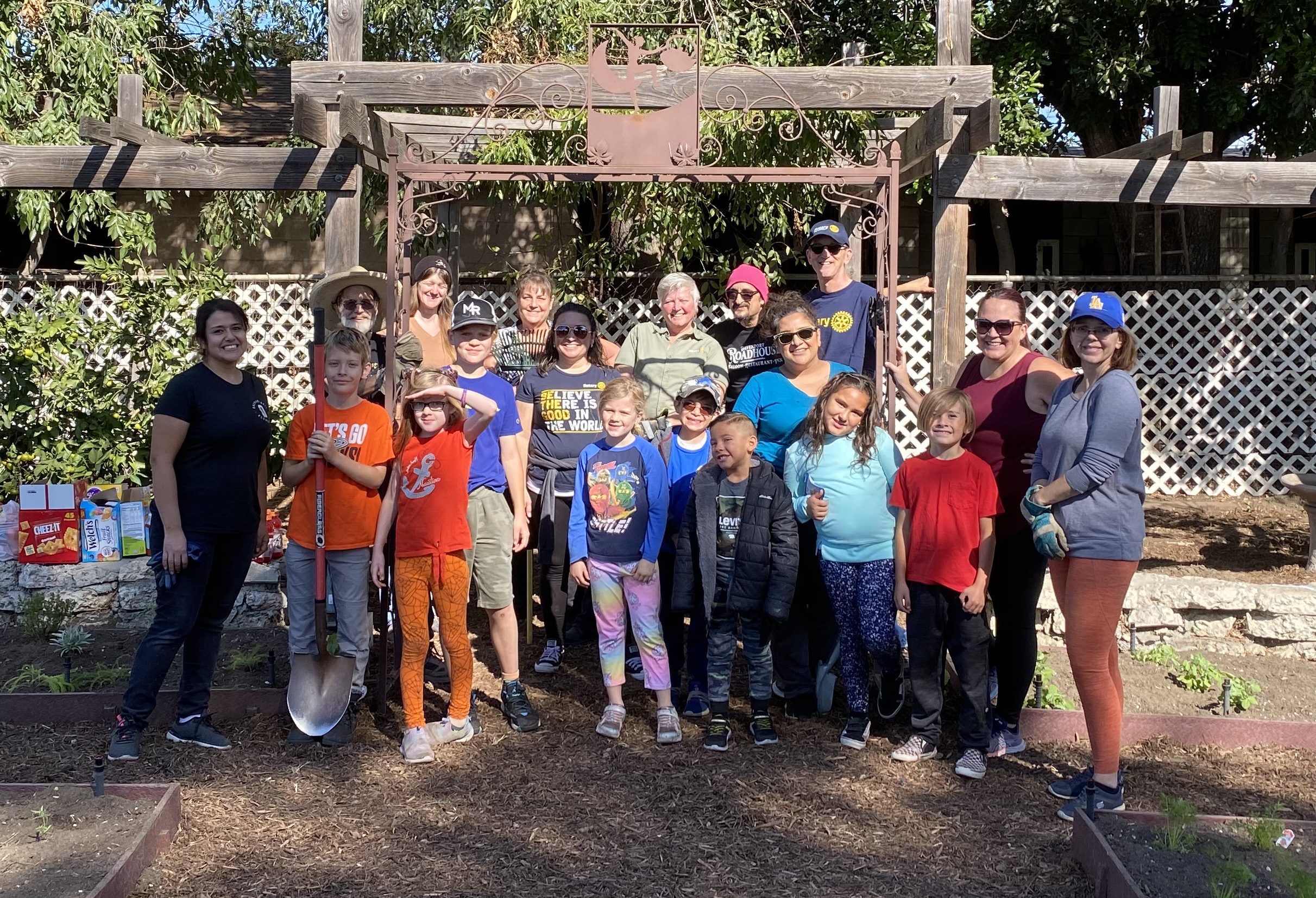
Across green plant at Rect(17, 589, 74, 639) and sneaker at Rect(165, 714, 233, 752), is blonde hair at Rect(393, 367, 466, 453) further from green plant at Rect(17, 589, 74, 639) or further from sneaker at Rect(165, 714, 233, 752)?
green plant at Rect(17, 589, 74, 639)

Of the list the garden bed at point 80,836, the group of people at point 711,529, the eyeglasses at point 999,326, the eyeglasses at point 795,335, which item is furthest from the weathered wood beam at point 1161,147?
the garden bed at point 80,836

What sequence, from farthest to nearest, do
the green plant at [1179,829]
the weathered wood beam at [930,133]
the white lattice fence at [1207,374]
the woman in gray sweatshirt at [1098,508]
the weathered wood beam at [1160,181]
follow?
the white lattice fence at [1207,374], the weathered wood beam at [1160,181], the weathered wood beam at [930,133], the woman in gray sweatshirt at [1098,508], the green plant at [1179,829]

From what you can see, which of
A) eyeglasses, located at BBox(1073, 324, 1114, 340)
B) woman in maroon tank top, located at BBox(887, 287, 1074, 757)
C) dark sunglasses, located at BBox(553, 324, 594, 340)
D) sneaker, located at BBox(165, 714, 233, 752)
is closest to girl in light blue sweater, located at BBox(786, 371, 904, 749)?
woman in maroon tank top, located at BBox(887, 287, 1074, 757)

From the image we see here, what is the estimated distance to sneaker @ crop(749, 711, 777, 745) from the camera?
176 inches

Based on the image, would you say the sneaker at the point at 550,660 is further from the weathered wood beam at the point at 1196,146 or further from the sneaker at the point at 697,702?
the weathered wood beam at the point at 1196,146

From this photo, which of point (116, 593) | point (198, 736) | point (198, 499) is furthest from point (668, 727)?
point (116, 593)

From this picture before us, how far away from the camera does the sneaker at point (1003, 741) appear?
4379 millimetres

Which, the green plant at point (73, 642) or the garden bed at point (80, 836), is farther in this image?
the green plant at point (73, 642)

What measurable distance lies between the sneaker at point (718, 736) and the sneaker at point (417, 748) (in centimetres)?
103

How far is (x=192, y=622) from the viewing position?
170 inches

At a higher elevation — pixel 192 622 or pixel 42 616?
pixel 192 622

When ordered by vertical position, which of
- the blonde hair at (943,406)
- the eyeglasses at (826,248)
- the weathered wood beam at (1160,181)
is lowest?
the blonde hair at (943,406)

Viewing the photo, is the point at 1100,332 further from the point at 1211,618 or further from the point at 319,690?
the point at 319,690

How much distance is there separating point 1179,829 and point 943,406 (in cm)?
155
